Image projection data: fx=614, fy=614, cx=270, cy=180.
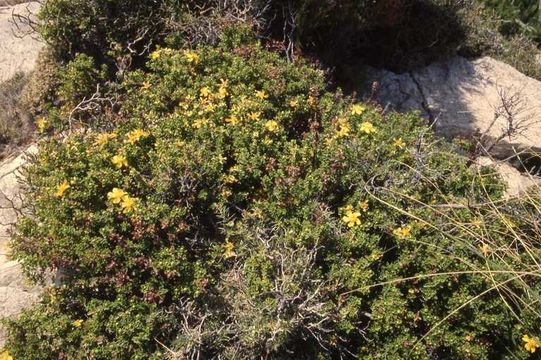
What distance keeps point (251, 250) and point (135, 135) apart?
952 millimetres

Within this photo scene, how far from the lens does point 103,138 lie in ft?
11.6

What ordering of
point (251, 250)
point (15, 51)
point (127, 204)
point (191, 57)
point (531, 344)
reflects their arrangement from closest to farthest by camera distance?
point (531, 344) → point (127, 204) → point (251, 250) → point (191, 57) → point (15, 51)

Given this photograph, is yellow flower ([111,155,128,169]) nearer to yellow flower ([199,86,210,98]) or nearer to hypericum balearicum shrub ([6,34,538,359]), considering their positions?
hypericum balearicum shrub ([6,34,538,359])

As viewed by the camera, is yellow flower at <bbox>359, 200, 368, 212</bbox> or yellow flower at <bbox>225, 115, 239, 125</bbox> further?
yellow flower at <bbox>225, 115, 239, 125</bbox>

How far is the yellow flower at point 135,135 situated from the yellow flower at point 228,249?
788 millimetres

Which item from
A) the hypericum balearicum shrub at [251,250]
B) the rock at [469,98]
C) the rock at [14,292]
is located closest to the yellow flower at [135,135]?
the hypericum balearicum shrub at [251,250]

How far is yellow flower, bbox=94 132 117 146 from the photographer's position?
351cm

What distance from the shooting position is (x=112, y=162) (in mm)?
3373

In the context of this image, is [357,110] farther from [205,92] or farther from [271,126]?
[205,92]

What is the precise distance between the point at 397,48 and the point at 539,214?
8.58 ft

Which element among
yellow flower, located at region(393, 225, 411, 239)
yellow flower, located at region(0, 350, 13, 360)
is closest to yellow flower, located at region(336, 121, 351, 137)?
yellow flower, located at region(393, 225, 411, 239)

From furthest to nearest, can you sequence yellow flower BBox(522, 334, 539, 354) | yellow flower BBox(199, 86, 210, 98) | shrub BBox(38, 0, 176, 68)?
shrub BBox(38, 0, 176, 68), yellow flower BBox(199, 86, 210, 98), yellow flower BBox(522, 334, 539, 354)

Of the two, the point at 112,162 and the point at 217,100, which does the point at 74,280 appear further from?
the point at 217,100

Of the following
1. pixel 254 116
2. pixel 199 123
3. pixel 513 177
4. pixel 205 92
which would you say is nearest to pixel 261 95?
pixel 254 116
